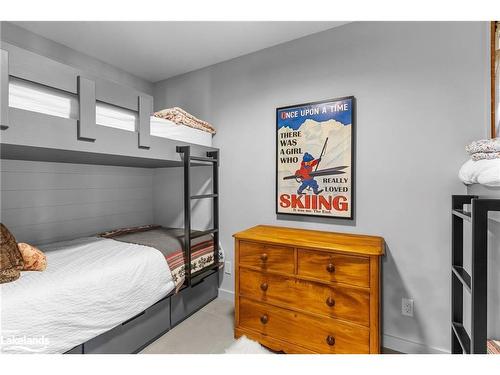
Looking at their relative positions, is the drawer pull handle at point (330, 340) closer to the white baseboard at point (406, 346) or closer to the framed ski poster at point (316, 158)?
the white baseboard at point (406, 346)

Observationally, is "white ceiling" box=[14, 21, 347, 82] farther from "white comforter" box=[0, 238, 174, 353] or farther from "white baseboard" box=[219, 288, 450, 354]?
"white baseboard" box=[219, 288, 450, 354]

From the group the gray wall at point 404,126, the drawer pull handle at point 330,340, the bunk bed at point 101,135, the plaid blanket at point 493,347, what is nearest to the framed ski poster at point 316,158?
the gray wall at point 404,126

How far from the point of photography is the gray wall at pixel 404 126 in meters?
1.65

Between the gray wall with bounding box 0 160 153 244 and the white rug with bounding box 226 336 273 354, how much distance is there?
5.90 feet

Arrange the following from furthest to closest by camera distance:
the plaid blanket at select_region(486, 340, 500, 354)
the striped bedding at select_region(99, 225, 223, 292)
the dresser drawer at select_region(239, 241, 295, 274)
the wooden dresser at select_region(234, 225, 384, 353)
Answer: the striped bedding at select_region(99, 225, 223, 292), the dresser drawer at select_region(239, 241, 295, 274), the wooden dresser at select_region(234, 225, 384, 353), the plaid blanket at select_region(486, 340, 500, 354)

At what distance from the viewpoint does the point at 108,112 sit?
1655 millimetres

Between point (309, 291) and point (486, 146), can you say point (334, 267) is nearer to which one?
point (309, 291)

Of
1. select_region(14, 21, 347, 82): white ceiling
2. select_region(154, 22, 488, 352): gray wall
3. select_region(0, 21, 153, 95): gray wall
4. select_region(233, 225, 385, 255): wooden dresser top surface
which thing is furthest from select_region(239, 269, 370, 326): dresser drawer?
select_region(0, 21, 153, 95): gray wall

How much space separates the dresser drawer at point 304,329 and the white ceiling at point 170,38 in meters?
2.20

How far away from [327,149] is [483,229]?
1.16 metres

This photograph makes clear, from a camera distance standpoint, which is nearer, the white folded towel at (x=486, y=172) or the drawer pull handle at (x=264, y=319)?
the white folded towel at (x=486, y=172)

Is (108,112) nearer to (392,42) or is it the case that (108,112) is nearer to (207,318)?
(207,318)

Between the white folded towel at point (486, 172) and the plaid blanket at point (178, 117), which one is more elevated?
the plaid blanket at point (178, 117)

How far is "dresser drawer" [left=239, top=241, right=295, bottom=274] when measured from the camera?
1.78m
